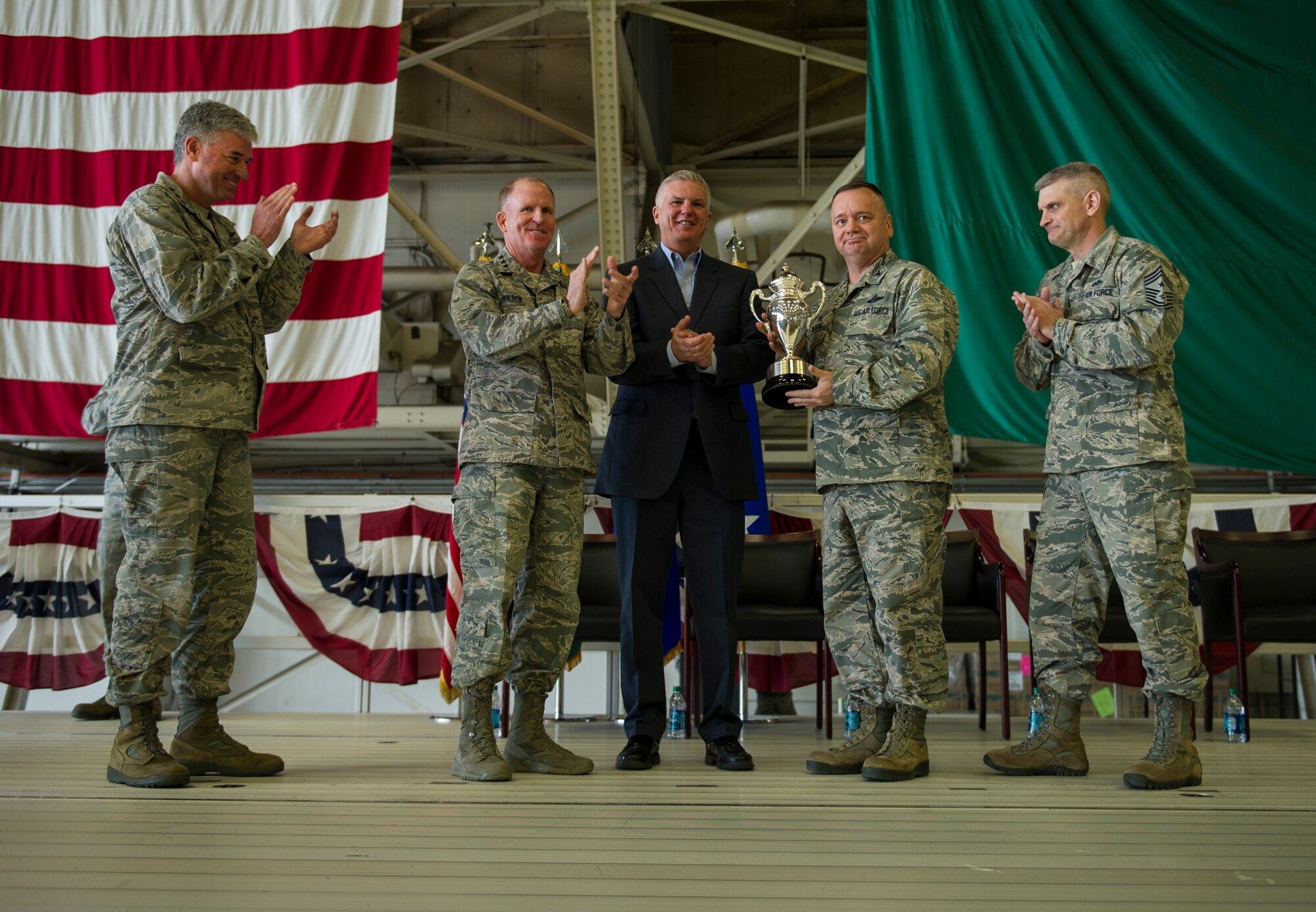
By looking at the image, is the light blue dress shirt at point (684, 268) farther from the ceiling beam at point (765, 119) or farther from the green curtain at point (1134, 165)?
the ceiling beam at point (765, 119)

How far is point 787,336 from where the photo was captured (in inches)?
112

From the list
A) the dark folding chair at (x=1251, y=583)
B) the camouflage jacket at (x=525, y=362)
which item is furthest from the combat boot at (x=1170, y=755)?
the dark folding chair at (x=1251, y=583)

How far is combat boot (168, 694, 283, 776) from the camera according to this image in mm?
2652

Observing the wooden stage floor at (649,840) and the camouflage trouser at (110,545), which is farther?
the camouflage trouser at (110,545)

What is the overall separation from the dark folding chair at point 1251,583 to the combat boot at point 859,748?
2237 millimetres

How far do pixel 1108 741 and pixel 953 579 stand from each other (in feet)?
3.67

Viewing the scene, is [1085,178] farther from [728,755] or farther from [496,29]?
[496,29]

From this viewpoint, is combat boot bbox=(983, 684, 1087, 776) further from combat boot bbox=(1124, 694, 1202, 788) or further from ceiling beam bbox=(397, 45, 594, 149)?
ceiling beam bbox=(397, 45, 594, 149)

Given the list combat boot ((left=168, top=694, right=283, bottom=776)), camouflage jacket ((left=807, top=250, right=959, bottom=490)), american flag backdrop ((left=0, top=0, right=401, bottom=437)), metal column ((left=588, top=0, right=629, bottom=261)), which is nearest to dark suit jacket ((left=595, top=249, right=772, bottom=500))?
camouflage jacket ((left=807, top=250, right=959, bottom=490))

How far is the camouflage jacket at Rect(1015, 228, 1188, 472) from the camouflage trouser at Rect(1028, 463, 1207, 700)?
60 millimetres

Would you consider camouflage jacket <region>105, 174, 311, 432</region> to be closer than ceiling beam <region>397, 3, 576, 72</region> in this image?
Yes

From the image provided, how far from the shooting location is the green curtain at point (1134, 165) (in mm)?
4801

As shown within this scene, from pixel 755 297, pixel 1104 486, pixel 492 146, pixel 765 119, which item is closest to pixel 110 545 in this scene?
pixel 755 297

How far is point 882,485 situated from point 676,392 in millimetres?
632
